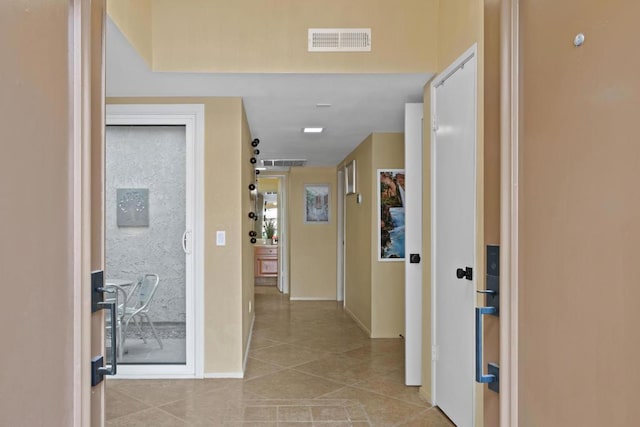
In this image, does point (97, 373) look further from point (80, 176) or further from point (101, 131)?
point (101, 131)

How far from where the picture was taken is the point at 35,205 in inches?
33.3

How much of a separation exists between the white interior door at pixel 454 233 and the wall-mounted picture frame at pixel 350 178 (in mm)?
3111

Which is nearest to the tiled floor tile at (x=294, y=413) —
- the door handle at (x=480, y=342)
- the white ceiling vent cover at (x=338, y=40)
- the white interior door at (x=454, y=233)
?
the white interior door at (x=454, y=233)

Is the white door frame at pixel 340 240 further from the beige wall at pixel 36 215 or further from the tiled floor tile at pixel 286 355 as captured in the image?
the beige wall at pixel 36 215

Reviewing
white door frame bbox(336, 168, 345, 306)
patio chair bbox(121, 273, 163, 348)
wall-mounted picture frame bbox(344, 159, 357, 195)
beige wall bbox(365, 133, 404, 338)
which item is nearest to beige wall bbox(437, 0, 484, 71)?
beige wall bbox(365, 133, 404, 338)

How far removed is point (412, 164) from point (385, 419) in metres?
1.90

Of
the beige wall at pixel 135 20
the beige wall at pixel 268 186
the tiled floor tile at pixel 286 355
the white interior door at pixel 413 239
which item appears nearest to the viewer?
the beige wall at pixel 135 20

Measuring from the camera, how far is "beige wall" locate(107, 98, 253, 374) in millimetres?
3842

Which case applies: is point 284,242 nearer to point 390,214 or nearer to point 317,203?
point 317,203

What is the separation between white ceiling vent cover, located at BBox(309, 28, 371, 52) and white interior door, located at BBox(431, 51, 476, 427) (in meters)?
0.58

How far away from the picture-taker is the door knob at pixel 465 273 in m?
2.65
